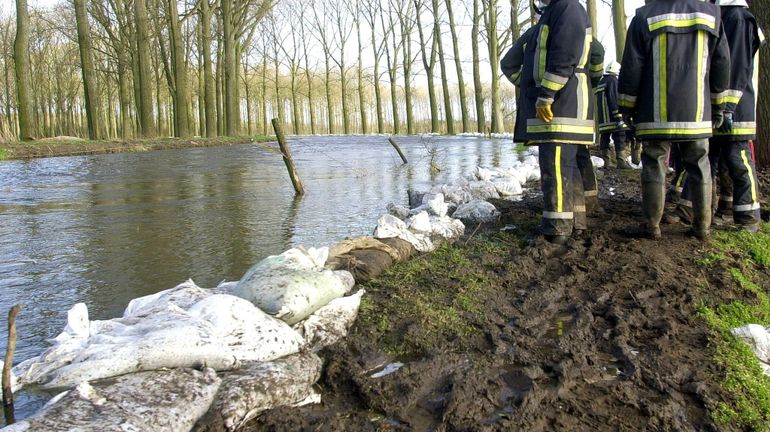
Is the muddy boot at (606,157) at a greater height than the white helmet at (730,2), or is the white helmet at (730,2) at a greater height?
the white helmet at (730,2)

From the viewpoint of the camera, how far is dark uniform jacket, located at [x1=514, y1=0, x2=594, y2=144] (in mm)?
3771

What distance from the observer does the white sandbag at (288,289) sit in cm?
248

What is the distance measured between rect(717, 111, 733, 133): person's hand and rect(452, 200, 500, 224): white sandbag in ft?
5.84

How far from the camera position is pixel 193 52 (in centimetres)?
3431

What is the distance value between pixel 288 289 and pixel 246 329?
0.33 meters

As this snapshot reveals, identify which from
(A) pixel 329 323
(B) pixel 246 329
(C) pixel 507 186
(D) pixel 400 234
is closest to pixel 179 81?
(C) pixel 507 186

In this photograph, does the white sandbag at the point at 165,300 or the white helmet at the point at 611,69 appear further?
the white helmet at the point at 611,69

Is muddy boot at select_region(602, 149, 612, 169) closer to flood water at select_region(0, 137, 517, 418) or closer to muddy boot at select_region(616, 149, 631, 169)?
muddy boot at select_region(616, 149, 631, 169)

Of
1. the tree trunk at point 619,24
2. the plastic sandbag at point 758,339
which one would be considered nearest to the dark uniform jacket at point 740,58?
the plastic sandbag at point 758,339

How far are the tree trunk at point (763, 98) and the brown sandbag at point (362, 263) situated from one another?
548 cm

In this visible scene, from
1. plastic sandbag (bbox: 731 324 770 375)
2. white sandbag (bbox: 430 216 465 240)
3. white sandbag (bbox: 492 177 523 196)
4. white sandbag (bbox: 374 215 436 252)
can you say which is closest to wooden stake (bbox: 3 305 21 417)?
white sandbag (bbox: 374 215 436 252)

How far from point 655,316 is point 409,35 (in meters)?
33.5

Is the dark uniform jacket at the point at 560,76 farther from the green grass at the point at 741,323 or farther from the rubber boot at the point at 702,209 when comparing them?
the green grass at the point at 741,323

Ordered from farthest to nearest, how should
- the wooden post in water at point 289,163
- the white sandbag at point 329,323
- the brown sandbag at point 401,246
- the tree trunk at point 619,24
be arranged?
the tree trunk at point 619,24 < the wooden post in water at point 289,163 < the brown sandbag at point 401,246 < the white sandbag at point 329,323
